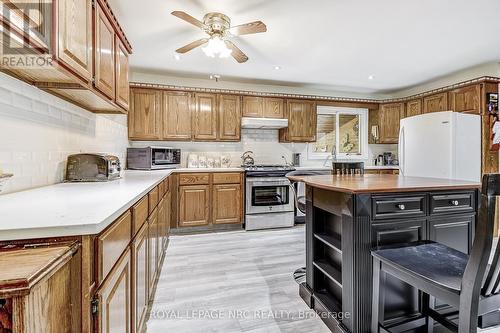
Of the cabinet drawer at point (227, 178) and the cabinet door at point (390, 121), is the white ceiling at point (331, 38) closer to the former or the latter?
the cabinet door at point (390, 121)

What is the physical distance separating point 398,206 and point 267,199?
2.59 meters

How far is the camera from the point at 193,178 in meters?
3.70

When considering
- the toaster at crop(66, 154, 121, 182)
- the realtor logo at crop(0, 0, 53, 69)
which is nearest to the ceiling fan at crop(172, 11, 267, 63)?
the realtor logo at crop(0, 0, 53, 69)

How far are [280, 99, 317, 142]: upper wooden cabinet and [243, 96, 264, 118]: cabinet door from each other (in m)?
0.48

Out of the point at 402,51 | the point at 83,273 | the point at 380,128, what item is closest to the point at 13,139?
the point at 83,273

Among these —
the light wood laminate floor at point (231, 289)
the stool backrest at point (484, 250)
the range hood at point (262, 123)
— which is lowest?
the light wood laminate floor at point (231, 289)

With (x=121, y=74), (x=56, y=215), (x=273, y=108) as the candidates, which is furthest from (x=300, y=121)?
(x=56, y=215)

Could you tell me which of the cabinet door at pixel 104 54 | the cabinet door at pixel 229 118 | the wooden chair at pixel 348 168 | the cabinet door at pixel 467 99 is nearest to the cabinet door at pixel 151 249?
the cabinet door at pixel 104 54

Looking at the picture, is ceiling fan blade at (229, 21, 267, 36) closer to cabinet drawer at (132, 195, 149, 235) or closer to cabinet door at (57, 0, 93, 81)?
cabinet door at (57, 0, 93, 81)

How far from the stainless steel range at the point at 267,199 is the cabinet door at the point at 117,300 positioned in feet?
8.92

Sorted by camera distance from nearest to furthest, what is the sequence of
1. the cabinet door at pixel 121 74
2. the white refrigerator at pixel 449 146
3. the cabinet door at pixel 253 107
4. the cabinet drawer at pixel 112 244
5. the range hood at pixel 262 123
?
the cabinet drawer at pixel 112 244 < the cabinet door at pixel 121 74 < the white refrigerator at pixel 449 146 < the range hood at pixel 262 123 < the cabinet door at pixel 253 107

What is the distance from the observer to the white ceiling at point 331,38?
2.23 meters

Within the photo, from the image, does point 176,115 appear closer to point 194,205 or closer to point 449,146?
point 194,205

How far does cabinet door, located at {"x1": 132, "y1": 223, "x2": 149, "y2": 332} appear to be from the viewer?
1.29 metres
